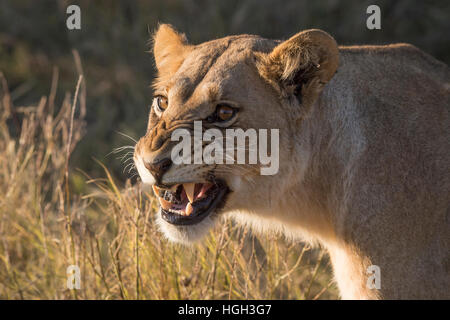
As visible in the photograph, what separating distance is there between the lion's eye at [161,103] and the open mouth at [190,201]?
40 cm

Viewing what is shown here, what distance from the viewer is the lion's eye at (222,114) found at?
9.55ft

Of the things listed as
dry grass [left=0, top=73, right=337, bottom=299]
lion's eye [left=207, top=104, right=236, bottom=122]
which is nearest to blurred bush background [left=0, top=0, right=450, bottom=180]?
dry grass [left=0, top=73, right=337, bottom=299]

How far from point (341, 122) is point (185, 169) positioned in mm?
832

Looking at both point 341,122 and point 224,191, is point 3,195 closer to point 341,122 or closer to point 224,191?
point 224,191

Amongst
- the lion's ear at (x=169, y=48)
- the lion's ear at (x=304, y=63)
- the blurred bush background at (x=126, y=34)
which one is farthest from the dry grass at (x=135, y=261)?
the blurred bush background at (x=126, y=34)

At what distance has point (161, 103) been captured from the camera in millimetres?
3133

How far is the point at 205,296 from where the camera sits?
3.84 m

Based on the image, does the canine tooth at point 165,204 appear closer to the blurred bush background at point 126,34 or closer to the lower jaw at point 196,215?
the lower jaw at point 196,215

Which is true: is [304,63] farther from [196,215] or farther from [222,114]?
[196,215]

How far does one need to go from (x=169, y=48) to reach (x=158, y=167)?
1.02 metres

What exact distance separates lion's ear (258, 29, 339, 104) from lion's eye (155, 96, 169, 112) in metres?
0.50

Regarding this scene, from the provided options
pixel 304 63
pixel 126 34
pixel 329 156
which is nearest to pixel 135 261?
pixel 329 156

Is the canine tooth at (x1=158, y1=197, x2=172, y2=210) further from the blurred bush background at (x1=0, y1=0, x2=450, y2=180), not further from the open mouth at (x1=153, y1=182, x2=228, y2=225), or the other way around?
the blurred bush background at (x1=0, y1=0, x2=450, y2=180)
